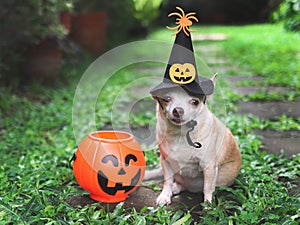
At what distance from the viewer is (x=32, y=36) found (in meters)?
6.56

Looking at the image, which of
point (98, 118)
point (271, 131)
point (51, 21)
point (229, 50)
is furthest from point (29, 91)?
point (229, 50)

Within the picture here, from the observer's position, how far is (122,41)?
12742 mm

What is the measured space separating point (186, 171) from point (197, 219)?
13.2 inches

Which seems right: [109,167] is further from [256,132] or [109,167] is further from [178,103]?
[256,132]

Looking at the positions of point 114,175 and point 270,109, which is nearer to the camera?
Answer: point 114,175

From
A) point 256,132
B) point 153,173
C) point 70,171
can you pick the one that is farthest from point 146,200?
point 256,132

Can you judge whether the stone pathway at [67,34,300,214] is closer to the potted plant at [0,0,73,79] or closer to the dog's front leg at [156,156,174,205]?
the dog's front leg at [156,156,174,205]

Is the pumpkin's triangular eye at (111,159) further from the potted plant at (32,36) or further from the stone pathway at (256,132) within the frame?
the potted plant at (32,36)

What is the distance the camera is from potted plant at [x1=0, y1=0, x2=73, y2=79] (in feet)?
20.0

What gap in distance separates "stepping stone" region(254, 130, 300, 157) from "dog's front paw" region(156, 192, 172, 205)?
1270 millimetres

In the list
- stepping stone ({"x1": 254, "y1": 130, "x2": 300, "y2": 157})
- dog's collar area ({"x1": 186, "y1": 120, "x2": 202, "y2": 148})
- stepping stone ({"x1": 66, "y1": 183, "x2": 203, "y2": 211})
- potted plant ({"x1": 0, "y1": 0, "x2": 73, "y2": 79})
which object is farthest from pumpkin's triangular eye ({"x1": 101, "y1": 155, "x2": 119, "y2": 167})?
potted plant ({"x1": 0, "y1": 0, "x2": 73, "y2": 79})

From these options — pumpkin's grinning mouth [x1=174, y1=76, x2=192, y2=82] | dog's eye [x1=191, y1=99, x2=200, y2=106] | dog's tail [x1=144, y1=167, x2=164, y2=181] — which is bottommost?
dog's tail [x1=144, y1=167, x2=164, y2=181]

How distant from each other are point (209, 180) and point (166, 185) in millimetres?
326

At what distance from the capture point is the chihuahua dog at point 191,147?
8.23 feet
